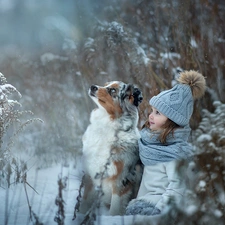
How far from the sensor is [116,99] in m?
3.40

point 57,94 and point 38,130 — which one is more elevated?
point 57,94

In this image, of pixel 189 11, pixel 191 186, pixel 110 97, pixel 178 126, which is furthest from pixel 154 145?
pixel 189 11

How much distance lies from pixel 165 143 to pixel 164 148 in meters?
0.08

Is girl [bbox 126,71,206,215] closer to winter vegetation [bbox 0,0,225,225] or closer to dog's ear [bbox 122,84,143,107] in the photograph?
winter vegetation [bbox 0,0,225,225]

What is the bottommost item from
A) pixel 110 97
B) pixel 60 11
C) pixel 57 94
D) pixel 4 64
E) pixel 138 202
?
pixel 138 202

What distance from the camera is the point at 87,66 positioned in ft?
19.3

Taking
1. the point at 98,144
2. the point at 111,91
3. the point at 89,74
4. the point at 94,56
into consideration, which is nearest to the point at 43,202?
the point at 98,144

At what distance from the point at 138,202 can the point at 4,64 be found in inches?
202

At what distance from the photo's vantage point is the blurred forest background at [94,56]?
5184 mm

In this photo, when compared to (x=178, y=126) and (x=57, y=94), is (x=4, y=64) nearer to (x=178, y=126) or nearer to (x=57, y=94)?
(x=57, y=94)

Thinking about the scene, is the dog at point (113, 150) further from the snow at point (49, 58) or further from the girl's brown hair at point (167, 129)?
the snow at point (49, 58)

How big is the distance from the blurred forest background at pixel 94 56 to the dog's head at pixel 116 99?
119 cm

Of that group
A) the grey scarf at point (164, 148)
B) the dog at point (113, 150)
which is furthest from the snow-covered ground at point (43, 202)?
the grey scarf at point (164, 148)

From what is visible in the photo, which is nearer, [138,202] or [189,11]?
[138,202]
